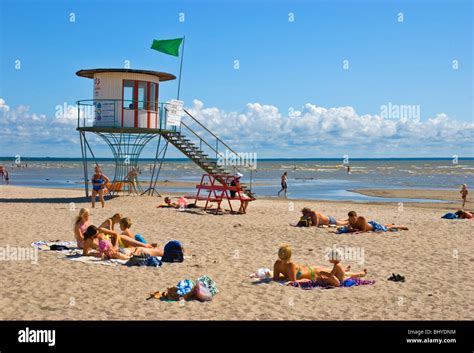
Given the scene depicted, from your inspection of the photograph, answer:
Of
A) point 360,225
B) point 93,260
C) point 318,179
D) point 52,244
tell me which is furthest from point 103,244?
point 318,179

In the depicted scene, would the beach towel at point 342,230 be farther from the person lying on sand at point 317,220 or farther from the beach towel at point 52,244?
the beach towel at point 52,244

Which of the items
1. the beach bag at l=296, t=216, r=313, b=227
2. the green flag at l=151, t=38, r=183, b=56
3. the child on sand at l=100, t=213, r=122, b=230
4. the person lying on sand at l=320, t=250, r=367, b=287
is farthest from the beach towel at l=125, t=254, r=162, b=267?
the green flag at l=151, t=38, r=183, b=56

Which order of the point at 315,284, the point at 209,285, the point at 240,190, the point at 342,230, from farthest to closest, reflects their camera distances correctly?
1. the point at 240,190
2. the point at 342,230
3. the point at 315,284
4. the point at 209,285

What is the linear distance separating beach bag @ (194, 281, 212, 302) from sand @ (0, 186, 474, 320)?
17cm

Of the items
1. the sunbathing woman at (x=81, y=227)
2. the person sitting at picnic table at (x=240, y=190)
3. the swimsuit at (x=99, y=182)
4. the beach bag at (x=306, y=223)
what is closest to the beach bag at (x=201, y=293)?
the sunbathing woman at (x=81, y=227)

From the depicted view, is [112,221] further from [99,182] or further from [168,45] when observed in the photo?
[168,45]

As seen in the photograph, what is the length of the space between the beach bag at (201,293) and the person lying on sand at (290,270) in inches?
61.4

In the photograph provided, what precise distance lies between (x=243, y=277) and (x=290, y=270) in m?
0.81

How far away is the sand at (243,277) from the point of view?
7770 millimetres

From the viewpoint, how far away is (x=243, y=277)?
980 cm
